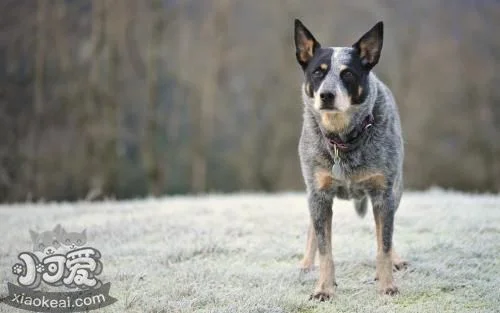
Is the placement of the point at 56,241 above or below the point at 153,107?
below

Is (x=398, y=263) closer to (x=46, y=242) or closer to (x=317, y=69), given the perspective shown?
(x=317, y=69)

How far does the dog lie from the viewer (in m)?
5.12

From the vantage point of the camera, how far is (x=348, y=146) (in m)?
5.26

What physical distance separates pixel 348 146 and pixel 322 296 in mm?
1167

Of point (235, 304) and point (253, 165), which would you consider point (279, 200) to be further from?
point (253, 165)

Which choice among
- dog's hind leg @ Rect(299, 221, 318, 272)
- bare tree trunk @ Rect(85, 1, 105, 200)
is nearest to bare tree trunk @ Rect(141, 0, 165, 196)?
bare tree trunk @ Rect(85, 1, 105, 200)

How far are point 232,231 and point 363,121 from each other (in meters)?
2.73

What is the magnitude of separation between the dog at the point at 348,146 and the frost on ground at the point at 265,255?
0.33 metres

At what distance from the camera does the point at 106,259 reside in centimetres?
630

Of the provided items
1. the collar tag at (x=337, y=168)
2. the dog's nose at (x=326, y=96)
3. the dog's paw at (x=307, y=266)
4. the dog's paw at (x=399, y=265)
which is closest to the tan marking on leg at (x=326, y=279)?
the collar tag at (x=337, y=168)

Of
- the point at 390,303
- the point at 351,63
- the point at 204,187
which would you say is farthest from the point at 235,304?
the point at 204,187

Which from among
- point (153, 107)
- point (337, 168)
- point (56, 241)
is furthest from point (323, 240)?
point (153, 107)

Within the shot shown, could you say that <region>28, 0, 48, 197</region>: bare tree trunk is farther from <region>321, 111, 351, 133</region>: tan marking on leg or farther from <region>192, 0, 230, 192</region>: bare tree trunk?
<region>321, 111, 351, 133</region>: tan marking on leg

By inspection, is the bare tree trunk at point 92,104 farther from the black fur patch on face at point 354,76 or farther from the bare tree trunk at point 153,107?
the black fur patch on face at point 354,76
